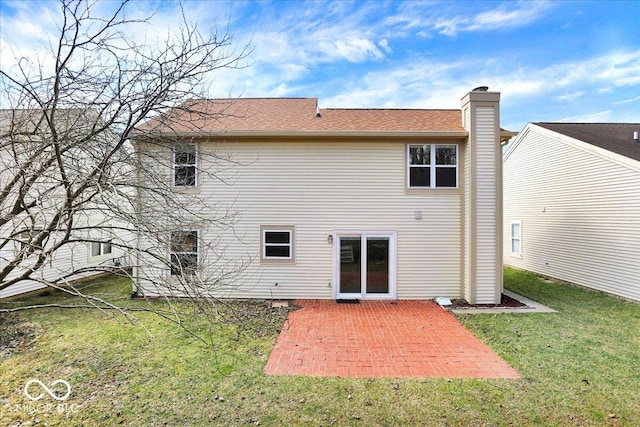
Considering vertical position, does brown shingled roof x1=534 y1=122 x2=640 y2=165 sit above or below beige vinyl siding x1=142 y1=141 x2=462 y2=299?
above

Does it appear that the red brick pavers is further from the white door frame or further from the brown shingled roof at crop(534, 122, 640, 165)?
the brown shingled roof at crop(534, 122, 640, 165)

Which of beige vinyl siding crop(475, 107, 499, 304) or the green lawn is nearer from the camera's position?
the green lawn

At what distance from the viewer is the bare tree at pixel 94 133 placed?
8.79 feet

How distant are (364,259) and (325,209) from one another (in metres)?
1.90

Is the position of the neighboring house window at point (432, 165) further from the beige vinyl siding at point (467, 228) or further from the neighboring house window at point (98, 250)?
the neighboring house window at point (98, 250)

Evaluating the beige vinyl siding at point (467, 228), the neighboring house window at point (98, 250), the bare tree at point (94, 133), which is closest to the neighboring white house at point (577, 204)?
the beige vinyl siding at point (467, 228)

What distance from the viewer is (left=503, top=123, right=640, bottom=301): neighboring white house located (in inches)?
360

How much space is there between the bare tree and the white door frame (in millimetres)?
6146

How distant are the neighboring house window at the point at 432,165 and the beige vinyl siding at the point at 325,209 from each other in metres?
0.24

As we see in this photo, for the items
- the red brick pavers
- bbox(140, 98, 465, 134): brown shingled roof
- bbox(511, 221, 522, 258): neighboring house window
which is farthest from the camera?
bbox(511, 221, 522, 258): neighboring house window

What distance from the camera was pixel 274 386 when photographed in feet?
14.6

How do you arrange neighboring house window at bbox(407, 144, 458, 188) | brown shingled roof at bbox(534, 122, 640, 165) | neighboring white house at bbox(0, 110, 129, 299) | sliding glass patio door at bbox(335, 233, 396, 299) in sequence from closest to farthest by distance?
neighboring white house at bbox(0, 110, 129, 299) < neighboring house window at bbox(407, 144, 458, 188) < sliding glass patio door at bbox(335, 233, 396, 299) < brown shingled roof at bbox(534, 122, 640, 165)

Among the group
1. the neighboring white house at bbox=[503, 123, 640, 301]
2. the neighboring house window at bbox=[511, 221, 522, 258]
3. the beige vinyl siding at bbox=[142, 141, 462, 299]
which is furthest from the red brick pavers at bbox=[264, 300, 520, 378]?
the neighboring house window at bbox=[511, 221, 522, 258]

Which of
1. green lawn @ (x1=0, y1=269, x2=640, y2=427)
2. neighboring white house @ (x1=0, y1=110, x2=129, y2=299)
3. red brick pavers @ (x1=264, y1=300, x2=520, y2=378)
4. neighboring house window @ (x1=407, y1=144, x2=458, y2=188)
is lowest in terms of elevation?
red brick pavers @ (x1=264, y1=300, x2=520, y2=378)
